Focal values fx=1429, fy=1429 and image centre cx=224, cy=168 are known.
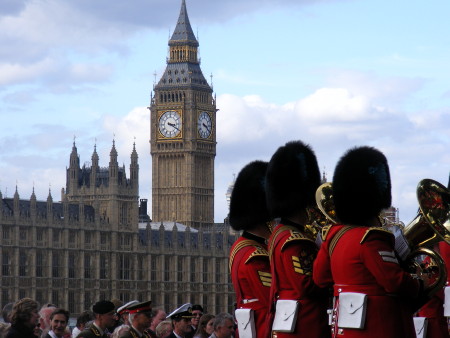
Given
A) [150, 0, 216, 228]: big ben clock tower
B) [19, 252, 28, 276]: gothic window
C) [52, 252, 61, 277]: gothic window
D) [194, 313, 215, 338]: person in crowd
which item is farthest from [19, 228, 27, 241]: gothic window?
[194, 313, 215, 338]: person in crowd

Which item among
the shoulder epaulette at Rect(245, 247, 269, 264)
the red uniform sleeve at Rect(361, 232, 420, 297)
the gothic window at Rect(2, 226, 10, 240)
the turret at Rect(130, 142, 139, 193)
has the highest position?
the turret at Rect(130, 142, 139, 193)

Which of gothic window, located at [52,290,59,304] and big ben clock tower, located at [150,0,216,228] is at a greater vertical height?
big ben clock tower, located at [150,0,216,228]

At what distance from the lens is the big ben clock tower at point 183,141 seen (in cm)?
11244

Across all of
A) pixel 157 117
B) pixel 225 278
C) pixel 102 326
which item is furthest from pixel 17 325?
pixel 157 117

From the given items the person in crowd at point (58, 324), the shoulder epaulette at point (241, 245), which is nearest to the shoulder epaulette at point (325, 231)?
the shoulder epaulette at point (241, 245)

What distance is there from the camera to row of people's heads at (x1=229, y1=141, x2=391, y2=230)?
969 cm

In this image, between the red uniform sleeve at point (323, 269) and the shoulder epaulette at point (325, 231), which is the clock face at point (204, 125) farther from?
the red uniform sleeve at point (323, 269)

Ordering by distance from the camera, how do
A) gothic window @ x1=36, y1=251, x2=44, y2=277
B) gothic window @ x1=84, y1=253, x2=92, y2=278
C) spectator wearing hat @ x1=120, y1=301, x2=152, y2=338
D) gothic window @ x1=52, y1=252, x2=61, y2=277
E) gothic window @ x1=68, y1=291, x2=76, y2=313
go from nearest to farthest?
spectator wearing hat @ x1=120, y1=301, x2=152, y2=338 < gothic window @ x1=36, y1=251, x2=44, y2=277 < gothic window @ x1=52, y1=252, x2=61, y2=277 < gothic window @ x1=68, y1=291, x2=76, y2=313 < gothic window @ x1=84, y1=253, x2=92, y2=278

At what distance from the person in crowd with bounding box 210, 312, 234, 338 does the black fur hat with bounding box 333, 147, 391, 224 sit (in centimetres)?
397

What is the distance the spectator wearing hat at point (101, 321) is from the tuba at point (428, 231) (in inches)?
166

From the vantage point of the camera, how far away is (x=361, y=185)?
9.70m

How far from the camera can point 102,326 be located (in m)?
13.4

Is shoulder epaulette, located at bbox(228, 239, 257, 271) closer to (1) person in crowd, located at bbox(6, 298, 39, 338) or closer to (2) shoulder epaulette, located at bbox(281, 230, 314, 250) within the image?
(2) shoulder epaulette, located at bbox(281, 230, 314, 250)

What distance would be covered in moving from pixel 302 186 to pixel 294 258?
0.80 m
